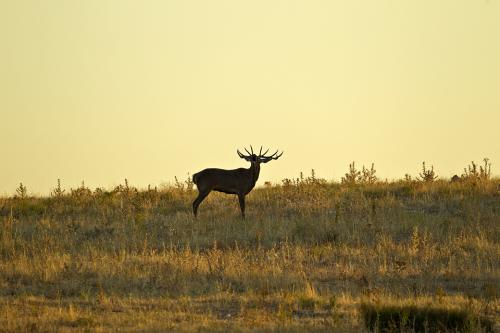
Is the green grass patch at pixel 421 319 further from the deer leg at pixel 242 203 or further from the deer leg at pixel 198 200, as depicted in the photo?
the deer leg at pixel 198 200

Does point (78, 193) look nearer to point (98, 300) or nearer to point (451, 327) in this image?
point (98, 300)

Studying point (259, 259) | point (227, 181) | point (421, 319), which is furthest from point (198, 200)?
point (421, 319)

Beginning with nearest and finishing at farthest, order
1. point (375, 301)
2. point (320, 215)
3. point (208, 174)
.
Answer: point (375, 301) < point (320, 215) < point (208, 174)

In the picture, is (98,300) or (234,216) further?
(234,216)

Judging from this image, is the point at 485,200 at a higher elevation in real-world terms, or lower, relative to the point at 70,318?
higher

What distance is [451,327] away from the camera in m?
11.4

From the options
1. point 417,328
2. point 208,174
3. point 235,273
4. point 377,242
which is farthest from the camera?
point 208,174

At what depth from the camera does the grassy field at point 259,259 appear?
1191 centimetres

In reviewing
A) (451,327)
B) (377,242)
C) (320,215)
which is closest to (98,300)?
(451,327)

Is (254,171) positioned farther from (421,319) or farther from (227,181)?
(421,319)

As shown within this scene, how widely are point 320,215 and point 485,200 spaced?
436cm

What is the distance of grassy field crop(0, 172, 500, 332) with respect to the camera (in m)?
11.9

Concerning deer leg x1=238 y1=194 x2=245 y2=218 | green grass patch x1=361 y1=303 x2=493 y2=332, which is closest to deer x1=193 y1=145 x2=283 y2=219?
deer leg x1=238 y1=194 x2=245 y2=218

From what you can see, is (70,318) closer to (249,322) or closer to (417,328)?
(249,322)
